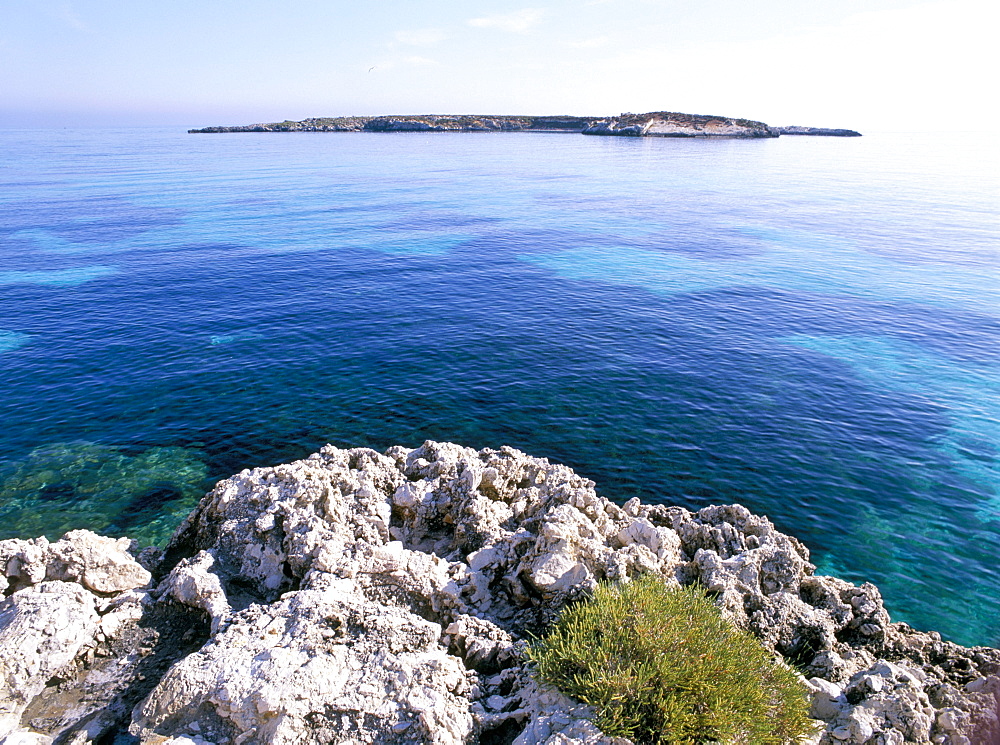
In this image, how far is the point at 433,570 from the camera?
52.9ft

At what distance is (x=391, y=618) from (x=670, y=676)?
21.0 feet

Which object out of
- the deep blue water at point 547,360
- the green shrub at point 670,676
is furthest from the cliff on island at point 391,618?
the deep blue water at point 547,360

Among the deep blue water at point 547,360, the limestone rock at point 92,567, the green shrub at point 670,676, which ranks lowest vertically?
the deep blue water at point 547,360

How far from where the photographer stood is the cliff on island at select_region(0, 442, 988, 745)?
1200 cm

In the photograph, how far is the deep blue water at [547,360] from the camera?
86.2ft

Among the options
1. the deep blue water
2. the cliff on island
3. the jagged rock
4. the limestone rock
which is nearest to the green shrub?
the cliff on island

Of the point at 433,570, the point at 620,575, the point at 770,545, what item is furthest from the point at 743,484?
the point at 433,570

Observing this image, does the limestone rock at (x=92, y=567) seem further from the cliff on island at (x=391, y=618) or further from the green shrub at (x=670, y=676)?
the green shrub at (x=670, y=676)

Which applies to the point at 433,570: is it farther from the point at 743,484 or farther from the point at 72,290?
the point at 72,290

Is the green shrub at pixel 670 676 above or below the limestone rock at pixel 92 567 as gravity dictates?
above

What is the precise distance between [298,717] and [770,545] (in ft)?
47.5

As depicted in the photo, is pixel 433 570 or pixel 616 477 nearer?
pixel 433 570

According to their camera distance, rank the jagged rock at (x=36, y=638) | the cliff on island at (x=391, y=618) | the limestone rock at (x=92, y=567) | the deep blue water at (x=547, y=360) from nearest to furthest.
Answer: the cliff on island at (x=391, y=618) < the jagged rock at (x=36, y=638) < the limestone rock at (x=92, y=567) < the deep blue water at (x=547, y=360)

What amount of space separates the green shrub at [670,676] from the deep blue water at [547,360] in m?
12.0
